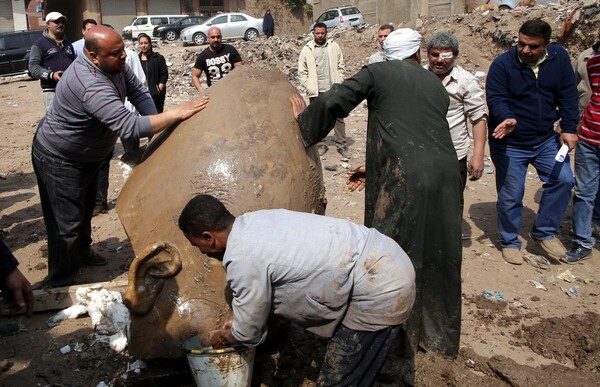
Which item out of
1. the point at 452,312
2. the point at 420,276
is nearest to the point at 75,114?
the point at 420,276

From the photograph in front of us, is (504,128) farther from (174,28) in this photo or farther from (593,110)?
(174,28)

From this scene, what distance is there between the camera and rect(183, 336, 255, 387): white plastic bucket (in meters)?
2.53

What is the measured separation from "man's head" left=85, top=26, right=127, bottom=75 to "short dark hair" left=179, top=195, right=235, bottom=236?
1.73 m

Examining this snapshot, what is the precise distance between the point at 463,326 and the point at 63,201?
3.18 m

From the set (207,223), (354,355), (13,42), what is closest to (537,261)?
(354,355)

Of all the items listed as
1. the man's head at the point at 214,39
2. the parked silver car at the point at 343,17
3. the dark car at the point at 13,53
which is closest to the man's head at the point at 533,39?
the man's head at the point at 214,39

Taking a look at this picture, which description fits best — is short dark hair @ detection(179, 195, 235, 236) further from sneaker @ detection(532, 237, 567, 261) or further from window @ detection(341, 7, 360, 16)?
window @ detection(341, 7, 360, 16)

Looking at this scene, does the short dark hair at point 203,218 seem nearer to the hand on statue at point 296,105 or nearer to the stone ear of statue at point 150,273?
the stone ear of statue at point 150,273

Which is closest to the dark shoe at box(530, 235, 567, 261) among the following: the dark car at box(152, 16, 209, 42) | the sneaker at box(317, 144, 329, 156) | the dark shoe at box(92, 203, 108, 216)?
the sneaker at box(317, 144, 329, 156)

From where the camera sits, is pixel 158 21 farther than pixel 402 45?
Yes

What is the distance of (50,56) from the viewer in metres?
6.60

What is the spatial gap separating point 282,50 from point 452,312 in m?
16.6

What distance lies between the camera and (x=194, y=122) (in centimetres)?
332

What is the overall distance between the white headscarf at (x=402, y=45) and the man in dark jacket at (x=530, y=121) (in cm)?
162
